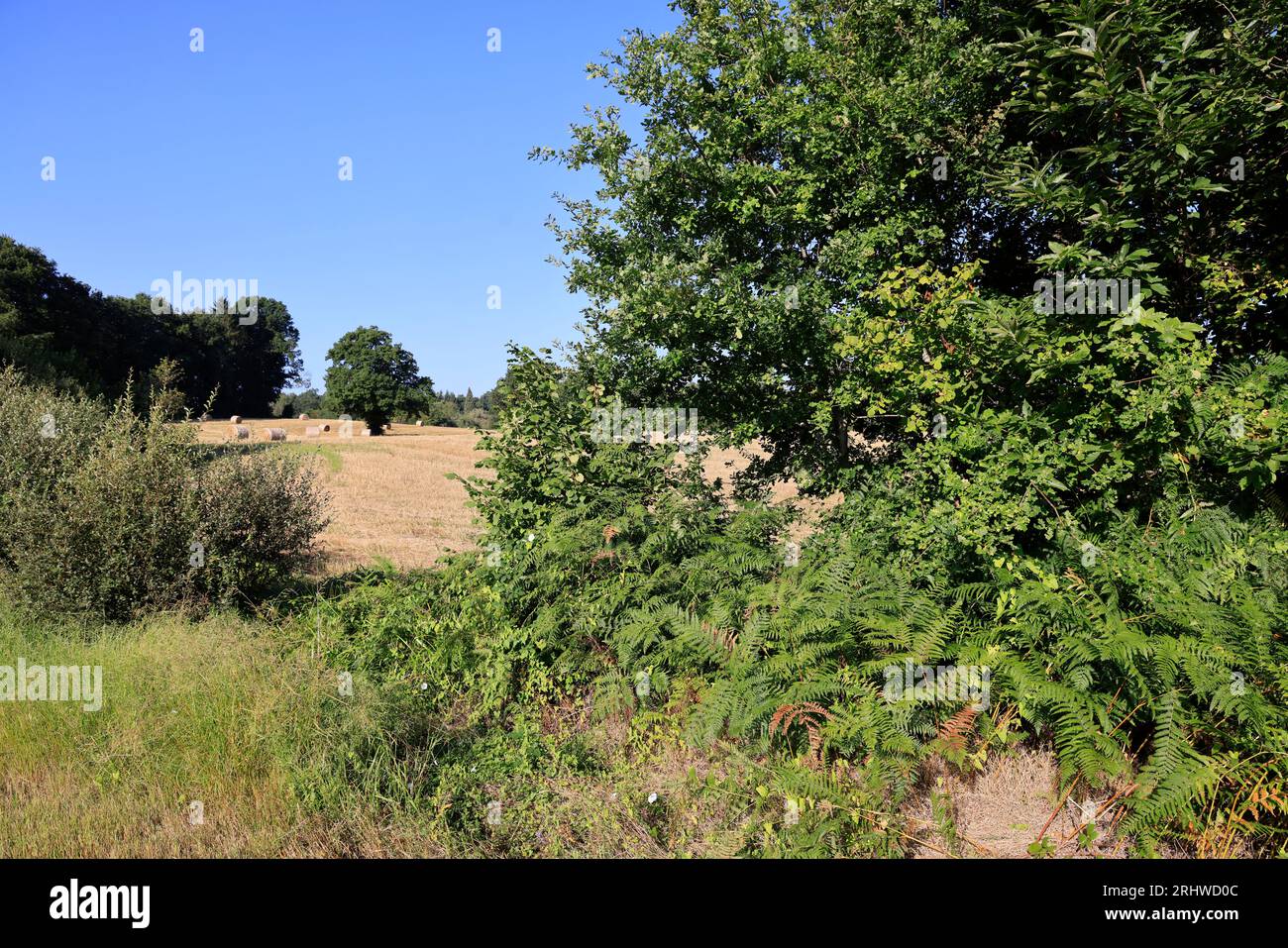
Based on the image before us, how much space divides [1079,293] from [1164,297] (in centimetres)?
149

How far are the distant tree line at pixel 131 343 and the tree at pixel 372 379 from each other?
12.1m

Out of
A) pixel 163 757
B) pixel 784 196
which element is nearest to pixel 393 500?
pixel 784 196

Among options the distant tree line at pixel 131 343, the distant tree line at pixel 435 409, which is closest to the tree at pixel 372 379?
the distant tree line at pixel 435 409

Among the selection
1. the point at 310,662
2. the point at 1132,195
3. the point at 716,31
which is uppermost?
the point at 716,31

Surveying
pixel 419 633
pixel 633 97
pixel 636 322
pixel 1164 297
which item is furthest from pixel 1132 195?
pixel 419 633

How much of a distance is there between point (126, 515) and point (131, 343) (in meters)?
66.0

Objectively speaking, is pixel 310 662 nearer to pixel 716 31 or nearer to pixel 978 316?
pixel 978 316

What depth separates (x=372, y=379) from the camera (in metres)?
70.4

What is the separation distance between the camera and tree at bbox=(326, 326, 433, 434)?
70.0 m

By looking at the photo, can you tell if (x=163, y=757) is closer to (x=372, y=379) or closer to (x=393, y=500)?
(x=393, y=500)

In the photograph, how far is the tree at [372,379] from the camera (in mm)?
70000

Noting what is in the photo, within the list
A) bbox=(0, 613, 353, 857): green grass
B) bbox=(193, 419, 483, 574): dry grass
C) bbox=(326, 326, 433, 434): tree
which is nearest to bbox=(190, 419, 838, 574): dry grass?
bbox=(193, 419, 483, 574): dry grass

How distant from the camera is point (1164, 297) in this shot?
23.3ft

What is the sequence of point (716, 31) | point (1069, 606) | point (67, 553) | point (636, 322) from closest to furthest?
1. point (1069, 606)
2. point (67, 553)
3. point (636, 322)
4. point (716, 31)
